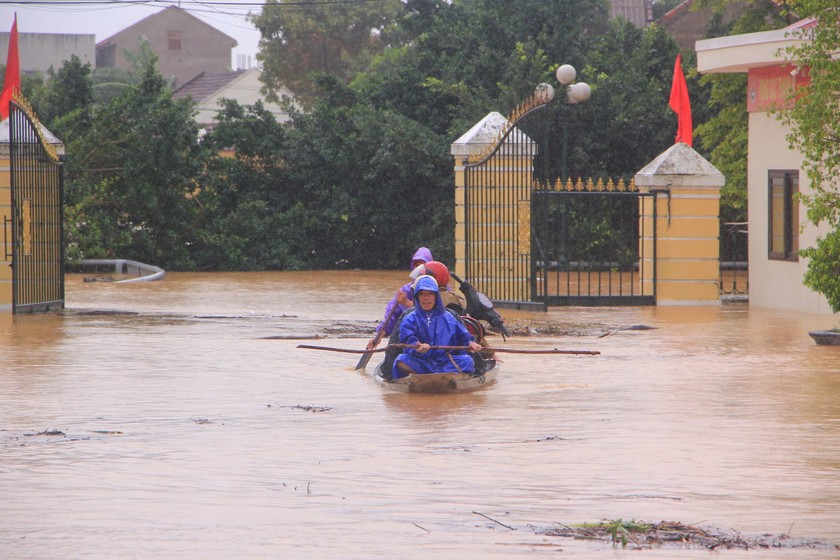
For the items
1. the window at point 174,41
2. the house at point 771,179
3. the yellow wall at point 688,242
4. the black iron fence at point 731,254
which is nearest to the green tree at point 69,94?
the black iron fence at point 731,254

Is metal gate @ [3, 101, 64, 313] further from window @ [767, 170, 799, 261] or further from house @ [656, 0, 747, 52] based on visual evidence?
house @ [656, 0, 747, 52]

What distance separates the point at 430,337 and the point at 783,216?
10.7m

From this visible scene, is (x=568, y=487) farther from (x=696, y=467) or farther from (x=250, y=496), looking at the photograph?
(x=250, y=496)

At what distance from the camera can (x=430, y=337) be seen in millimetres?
13375

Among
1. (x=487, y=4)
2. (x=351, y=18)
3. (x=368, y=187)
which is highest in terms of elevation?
(x=351, y=18)

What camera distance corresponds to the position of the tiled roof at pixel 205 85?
77188 millimetres

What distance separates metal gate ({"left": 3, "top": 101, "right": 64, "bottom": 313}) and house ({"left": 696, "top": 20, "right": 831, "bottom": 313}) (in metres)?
10.5

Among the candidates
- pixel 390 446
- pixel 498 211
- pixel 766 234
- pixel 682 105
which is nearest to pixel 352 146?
pixel 682 105

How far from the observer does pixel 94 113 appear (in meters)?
33.9

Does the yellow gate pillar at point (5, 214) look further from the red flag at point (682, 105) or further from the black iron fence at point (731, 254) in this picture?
the black iron fence at point (731, 254)

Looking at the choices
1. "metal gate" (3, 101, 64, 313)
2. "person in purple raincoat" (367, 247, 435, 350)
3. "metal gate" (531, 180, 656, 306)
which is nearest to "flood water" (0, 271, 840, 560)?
"person in purple raincoat" (367, 247, 435, 350)

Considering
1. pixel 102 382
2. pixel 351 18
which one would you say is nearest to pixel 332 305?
pixel 102 382

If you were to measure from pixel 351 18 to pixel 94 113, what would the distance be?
1524 inches

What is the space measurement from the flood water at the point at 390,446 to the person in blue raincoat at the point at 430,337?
0.38 metres
